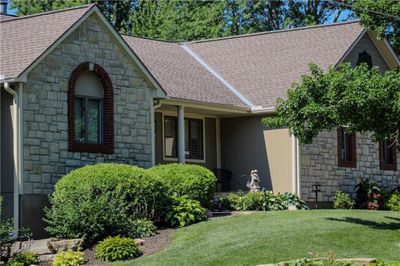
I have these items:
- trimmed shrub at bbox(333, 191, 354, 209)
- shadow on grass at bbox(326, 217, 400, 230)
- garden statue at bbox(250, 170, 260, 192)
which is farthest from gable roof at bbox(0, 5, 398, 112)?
shadow on grass at bbox(326, 217, 400, 230)

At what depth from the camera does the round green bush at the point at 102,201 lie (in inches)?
719

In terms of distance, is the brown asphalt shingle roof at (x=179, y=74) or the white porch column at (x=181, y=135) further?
the brown asphalt shingle roof at (x=179, y=74)

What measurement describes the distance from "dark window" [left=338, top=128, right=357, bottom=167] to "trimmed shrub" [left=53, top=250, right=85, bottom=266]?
483 inches

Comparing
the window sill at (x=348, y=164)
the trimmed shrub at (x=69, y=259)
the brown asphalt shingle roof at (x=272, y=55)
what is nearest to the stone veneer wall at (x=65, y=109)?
the trimmed shrub at (x=69, y=259)

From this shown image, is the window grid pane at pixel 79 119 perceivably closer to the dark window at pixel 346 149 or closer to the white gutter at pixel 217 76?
the white gutter at pixel 217 76

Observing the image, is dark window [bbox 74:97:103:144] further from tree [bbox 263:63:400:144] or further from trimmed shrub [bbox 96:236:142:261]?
tree [bbox 263:63:400:144]

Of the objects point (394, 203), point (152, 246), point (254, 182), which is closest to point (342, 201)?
point (394, 203)

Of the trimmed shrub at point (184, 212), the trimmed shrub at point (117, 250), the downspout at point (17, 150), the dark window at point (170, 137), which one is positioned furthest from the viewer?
the dark window at point (170, 137)

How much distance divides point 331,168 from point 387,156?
3762 mm

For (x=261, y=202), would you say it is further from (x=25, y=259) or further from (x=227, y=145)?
(x=25, y=259)

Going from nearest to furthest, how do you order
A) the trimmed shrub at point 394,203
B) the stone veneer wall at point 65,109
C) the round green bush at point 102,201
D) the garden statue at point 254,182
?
the round green bush at point 102,201, the stone veneer wall at point 65,109, the garden statue at point 254,182, the trimmed shrub at point 394,203

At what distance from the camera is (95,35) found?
21.6 meters

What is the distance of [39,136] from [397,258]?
8856 mm

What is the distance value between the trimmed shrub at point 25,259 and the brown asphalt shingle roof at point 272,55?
36.0 ft
